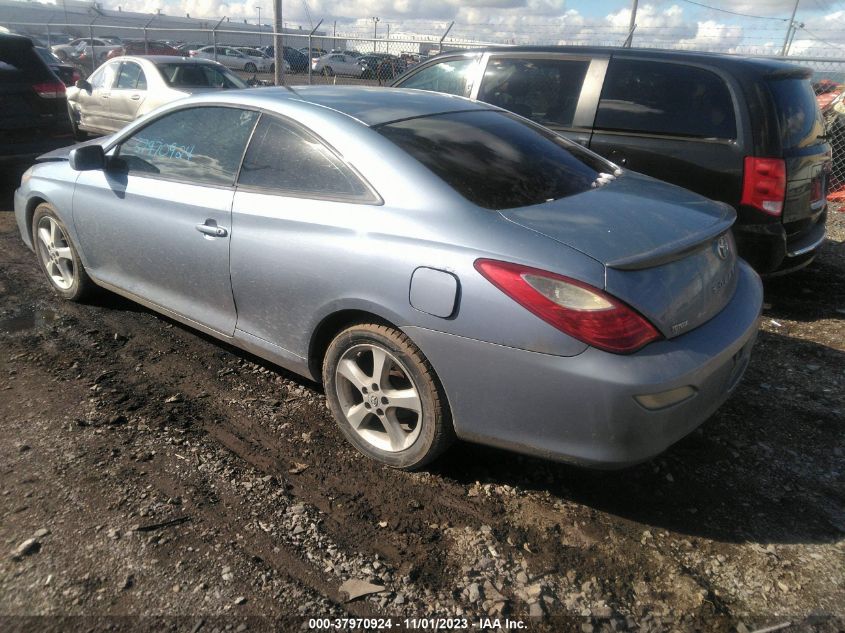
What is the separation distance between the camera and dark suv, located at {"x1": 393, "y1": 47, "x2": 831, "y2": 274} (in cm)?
443

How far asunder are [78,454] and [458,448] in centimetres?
174

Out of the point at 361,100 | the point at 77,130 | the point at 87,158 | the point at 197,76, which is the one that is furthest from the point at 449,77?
the point at 77,130

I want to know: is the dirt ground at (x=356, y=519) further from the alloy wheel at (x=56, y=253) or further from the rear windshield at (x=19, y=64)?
the rear windshield at (x=19, y=64)

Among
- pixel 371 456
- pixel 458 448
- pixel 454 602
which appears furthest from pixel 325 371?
pixel 454 602

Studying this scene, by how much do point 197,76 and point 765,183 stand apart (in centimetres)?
915

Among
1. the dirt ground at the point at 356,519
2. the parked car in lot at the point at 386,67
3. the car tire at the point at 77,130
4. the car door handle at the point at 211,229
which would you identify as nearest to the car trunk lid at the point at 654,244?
the dirt ground at the point at 356,519

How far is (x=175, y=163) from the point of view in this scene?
371 centimetres

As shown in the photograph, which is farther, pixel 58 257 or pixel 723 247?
pixel 58 257

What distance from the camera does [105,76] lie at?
11.2 meters

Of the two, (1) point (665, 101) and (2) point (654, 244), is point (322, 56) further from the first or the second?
(2) point (654, 244)

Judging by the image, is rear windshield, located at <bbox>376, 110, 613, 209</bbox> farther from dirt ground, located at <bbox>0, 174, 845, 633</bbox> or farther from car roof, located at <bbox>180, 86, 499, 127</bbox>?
dirt ground, located at <bbox>0, 174, 845, 633</bbox>

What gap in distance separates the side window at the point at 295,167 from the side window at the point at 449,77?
317 cm

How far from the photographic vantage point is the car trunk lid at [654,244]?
2389mm

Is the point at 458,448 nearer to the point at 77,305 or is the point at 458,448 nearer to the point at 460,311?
the point at 460,311
